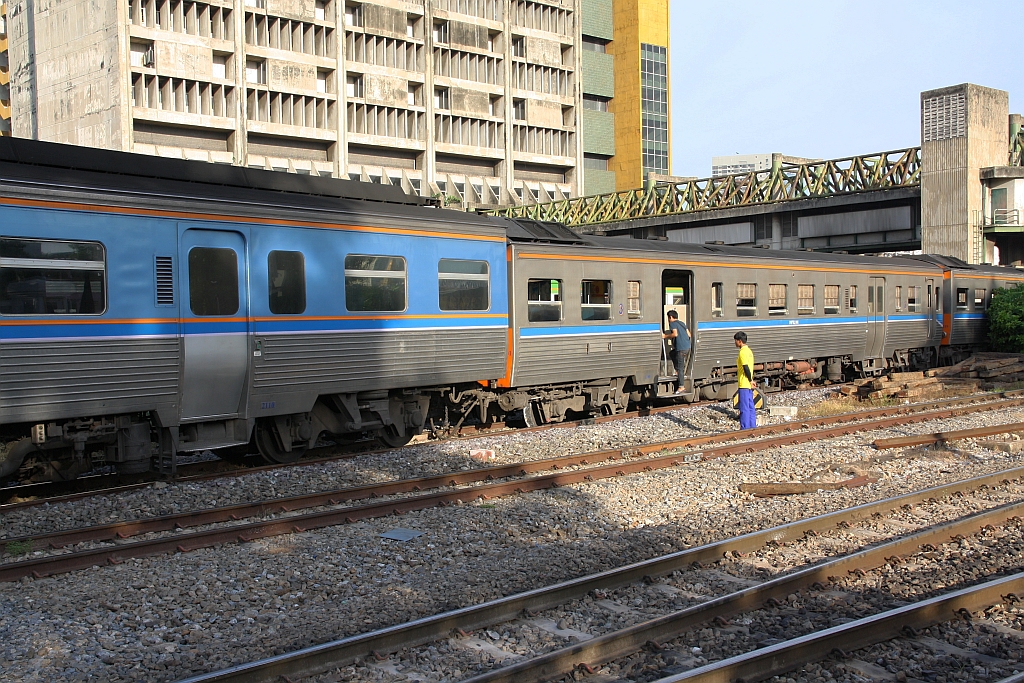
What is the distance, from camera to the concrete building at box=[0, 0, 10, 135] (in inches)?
2781

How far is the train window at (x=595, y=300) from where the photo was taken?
53.1 ft

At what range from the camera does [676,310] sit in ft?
61.9

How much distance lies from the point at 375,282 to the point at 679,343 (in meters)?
7.44

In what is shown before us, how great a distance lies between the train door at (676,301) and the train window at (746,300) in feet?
4.14

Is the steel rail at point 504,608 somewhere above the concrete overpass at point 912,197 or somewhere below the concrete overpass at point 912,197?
below

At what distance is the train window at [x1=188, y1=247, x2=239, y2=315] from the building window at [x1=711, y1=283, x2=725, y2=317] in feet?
35.5

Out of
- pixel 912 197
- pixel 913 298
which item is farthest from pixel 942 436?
pixel 912 197

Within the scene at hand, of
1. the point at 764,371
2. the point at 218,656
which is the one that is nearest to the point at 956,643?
the point at 218,656

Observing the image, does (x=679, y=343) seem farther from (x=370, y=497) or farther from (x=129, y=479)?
(x=129, y=479)

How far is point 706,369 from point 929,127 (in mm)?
17970

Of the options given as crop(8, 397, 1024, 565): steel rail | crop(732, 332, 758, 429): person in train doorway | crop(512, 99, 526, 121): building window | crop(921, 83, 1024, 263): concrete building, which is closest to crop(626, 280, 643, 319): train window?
crop(732, 332, 758, 429): person in train doorway

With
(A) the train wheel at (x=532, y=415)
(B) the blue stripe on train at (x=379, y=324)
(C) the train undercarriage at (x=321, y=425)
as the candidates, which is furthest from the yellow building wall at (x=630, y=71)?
(B) the blue stripe on train at (x=379, y=324)

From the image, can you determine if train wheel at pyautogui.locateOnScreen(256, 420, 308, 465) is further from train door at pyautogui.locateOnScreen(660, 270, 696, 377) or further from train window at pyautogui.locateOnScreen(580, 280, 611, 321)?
train door at pyautogui.locateOnScreen(660, 270, 696, 377)

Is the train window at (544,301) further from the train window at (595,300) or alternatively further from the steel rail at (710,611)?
the steel rail at (710,611)
